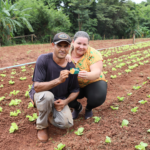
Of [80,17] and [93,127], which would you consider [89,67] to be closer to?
[93,127]

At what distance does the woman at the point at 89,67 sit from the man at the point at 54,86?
22cm

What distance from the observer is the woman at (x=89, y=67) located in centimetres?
235

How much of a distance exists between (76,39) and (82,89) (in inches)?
35.9

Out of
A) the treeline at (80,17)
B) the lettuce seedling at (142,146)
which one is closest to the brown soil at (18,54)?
the lettuce seedling at (142,146)

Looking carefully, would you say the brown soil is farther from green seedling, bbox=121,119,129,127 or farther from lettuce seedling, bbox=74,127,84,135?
green seedling, bbox=121,119,129,127

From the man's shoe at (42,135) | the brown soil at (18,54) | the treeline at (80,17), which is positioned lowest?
the man's shoe at (42,135)

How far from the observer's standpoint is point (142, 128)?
225 centimetres

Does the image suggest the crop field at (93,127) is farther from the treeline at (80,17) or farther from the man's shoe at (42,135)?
the treeline at (80,17)

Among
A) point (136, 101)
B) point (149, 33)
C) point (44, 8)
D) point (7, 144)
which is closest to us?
point (7, 144)

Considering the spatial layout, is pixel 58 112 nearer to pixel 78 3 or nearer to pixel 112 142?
pixel 112 142

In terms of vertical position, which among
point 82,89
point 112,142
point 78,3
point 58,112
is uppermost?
point 78,3

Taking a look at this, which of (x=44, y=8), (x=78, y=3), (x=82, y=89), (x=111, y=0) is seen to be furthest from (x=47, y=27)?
(x=82, y=89)

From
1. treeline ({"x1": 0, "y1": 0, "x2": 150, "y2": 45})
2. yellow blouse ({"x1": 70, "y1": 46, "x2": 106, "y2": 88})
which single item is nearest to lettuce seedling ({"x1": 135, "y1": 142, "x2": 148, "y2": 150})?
yellow blouse ({"x1": 70, "y1": 46, "x2": 106, "y2": 88})

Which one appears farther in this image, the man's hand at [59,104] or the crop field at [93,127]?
the man's hand at [59,104]
